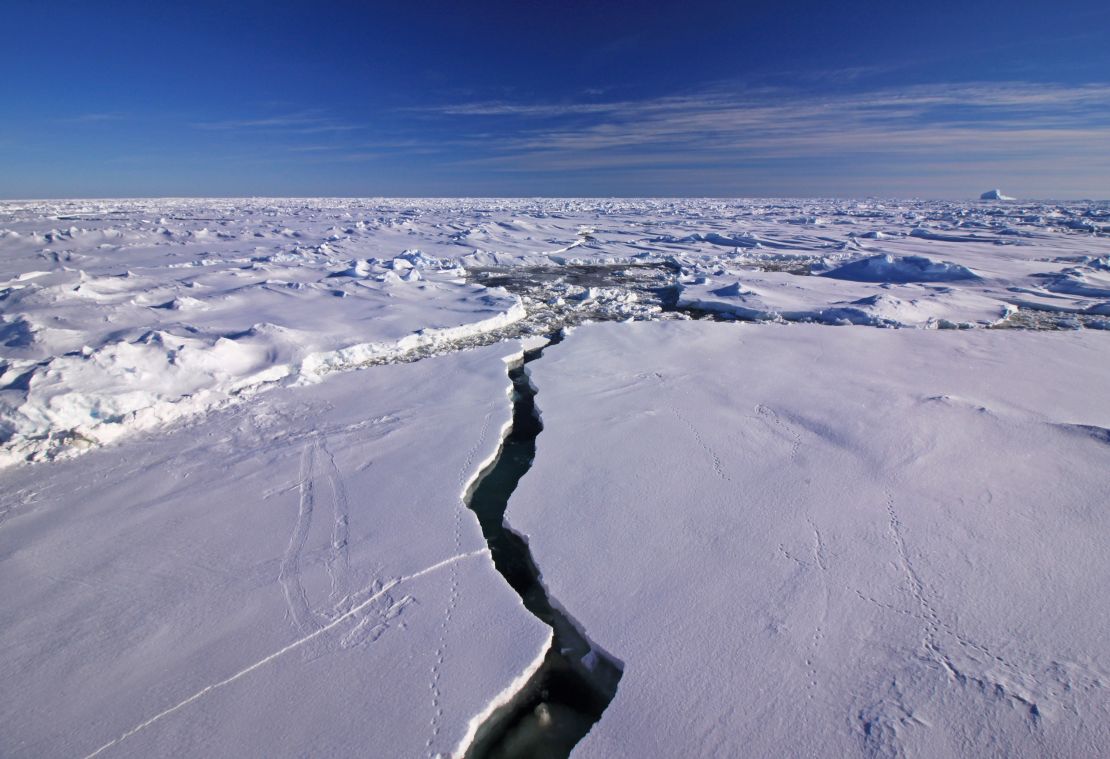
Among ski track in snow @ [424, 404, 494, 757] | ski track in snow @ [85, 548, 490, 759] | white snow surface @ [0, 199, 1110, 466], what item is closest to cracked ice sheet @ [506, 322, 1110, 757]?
ski track in snow @ [424, 404, 494, 757]

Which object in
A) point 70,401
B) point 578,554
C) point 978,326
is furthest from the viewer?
point 978,326

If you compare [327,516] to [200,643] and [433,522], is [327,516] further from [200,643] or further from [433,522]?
[200,643]

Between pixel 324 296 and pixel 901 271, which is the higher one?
pixel 324 296

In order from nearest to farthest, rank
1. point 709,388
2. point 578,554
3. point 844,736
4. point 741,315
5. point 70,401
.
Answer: point 844,736
point 578,554
point 70,401
point 709,388
point 741,315

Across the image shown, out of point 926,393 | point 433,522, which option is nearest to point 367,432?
point 433,522

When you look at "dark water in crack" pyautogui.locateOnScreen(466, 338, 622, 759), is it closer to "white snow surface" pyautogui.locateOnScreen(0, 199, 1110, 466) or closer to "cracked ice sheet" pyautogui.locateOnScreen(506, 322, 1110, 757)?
"cracked ice sheet" pyautogui.locateOnScreen(506, 322, 1110, 757)

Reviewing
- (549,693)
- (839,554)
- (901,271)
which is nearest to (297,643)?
(549,693)

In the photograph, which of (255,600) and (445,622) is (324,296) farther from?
(445,622)
